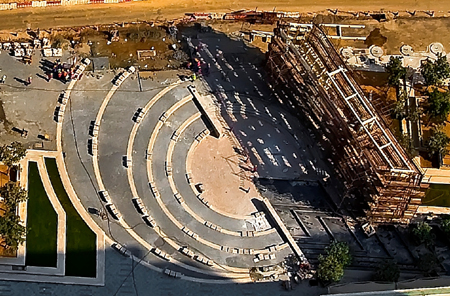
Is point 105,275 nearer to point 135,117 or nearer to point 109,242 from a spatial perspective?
point 109,242

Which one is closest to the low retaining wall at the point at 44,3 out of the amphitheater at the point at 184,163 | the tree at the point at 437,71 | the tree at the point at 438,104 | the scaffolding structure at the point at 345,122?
the amphitheater at the point at 184,163

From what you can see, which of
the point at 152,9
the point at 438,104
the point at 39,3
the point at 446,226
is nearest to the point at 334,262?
the point at 446,226

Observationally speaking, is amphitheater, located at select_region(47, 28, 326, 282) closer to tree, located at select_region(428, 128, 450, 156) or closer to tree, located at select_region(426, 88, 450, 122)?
tree, located at select_region(428, 128, 450, 156)

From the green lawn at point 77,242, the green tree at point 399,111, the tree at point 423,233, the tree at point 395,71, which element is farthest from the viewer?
the tree at point 395,71

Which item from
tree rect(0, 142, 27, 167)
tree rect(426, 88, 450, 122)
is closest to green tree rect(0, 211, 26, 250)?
tree rect(0, 142, 27, 167)

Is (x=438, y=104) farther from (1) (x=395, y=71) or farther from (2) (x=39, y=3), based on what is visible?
(2) (x=39, y=3)

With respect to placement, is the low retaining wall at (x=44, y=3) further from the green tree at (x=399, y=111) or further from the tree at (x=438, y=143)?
the tree at (x=438, y=143)
